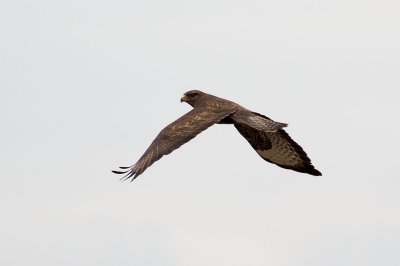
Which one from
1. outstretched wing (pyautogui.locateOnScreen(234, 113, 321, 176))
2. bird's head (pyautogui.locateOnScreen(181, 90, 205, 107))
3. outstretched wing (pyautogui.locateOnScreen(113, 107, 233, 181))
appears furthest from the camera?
outstretched wing (pyautogui.locateOnScreen(234, 113, 321, 176))

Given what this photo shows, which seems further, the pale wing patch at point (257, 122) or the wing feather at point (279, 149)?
the wing feather at point (279, 149)

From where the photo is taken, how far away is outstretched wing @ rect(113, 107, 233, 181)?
2673 cm

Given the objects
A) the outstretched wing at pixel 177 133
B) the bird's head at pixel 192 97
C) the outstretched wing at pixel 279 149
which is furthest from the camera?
the outstretched wing at pixel 279 149

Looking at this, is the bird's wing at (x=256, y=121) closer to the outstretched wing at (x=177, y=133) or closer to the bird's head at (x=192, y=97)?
the outstretched wing at (x=177, y=133)

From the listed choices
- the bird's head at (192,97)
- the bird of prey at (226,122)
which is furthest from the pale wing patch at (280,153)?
the bird's head at (192,97)

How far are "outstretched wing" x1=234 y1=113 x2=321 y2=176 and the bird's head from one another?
109 cm

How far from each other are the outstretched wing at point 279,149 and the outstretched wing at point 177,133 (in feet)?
6.37

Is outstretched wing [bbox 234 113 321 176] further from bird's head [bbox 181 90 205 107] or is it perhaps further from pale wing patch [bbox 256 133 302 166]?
bird's head [bbox 181 90 205 107]

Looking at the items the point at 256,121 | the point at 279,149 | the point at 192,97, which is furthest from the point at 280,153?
the point at 256,121

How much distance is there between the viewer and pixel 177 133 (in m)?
27.7

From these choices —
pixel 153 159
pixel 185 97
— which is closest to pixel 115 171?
pixel 153 159

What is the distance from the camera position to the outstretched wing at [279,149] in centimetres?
3109

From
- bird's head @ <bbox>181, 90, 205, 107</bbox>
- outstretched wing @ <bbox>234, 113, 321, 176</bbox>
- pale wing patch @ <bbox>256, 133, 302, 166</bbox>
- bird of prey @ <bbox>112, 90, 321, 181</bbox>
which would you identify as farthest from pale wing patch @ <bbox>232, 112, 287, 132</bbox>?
pale wing patch @ <bbox>256, 133, 302, 166</bbox>

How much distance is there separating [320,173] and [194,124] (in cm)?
428
